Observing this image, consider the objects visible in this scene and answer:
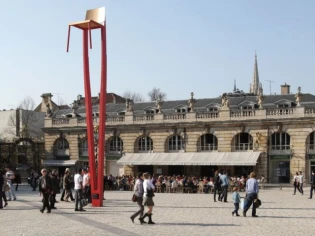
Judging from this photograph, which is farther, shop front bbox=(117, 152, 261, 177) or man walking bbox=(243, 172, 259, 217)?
shop front bbox=(117, 152, 261, 177)

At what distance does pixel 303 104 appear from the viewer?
48406 mm

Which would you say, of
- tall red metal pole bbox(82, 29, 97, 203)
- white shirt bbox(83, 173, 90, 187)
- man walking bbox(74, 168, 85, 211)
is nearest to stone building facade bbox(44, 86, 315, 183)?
white shirt bbox(83, 173, 90, 187)

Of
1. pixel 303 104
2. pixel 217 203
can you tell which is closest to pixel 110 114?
pixel 303 104

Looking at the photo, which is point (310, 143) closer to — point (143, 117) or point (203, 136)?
point (203, 136)

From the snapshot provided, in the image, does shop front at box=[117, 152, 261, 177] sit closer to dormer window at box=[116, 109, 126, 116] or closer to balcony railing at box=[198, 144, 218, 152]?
balcony railing at box=[198, 144, 218, 152]

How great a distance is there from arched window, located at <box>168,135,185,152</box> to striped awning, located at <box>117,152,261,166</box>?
2.73 feet

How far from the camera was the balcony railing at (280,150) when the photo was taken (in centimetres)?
4687

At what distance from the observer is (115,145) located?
5478 centimetres

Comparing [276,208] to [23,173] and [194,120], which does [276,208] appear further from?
[23,173]

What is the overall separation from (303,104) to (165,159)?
1216 cm

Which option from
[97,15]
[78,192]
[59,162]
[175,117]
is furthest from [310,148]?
[78,192]

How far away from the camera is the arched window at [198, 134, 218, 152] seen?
50.5m

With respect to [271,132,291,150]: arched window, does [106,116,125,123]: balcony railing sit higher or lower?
higher

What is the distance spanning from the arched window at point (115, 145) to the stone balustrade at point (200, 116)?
147 cm
